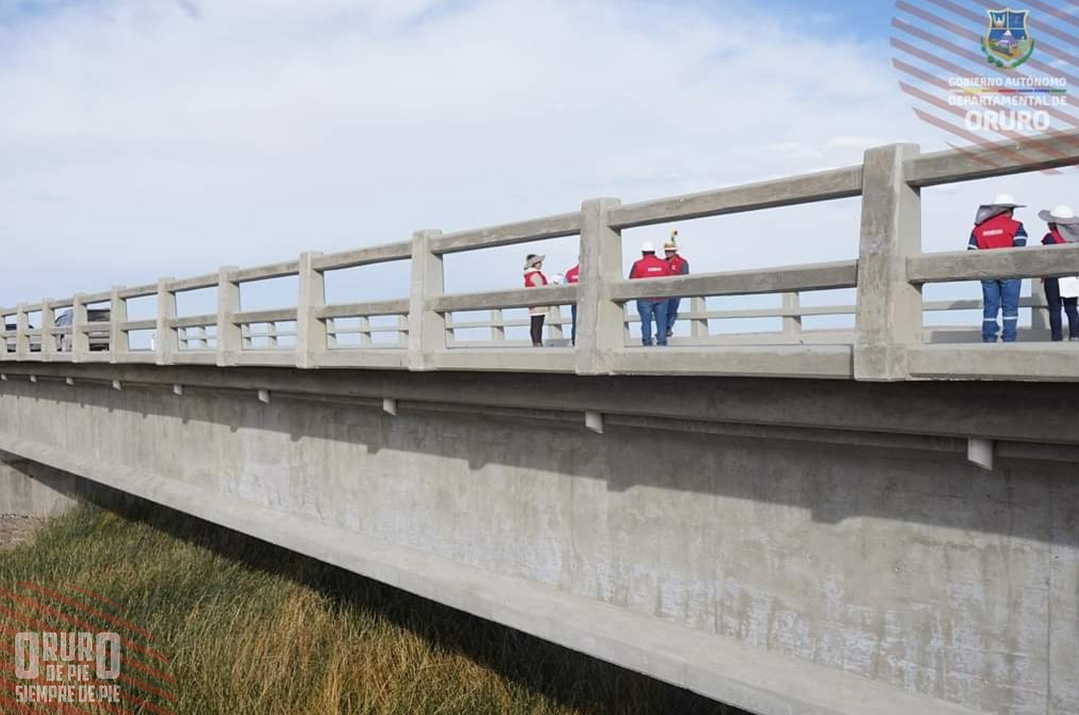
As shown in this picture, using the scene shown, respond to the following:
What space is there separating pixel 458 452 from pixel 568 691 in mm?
3771

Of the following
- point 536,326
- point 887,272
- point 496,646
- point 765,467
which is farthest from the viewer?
point 536,326

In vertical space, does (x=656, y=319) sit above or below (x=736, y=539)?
above

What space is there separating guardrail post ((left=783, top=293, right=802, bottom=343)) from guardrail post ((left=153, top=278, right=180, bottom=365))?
30.8 feet

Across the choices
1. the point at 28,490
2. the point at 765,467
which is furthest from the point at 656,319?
the point at 28,490

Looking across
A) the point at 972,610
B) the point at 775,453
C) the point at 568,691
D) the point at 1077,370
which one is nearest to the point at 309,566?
the point at 568,691

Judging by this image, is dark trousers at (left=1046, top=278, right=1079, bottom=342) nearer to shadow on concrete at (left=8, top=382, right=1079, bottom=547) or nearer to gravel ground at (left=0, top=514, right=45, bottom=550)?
shadow on concrete at (left=8, top=382, right=1079, bottom=547)

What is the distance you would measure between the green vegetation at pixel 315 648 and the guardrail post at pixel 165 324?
3.81 m

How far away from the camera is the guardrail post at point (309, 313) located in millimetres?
9844

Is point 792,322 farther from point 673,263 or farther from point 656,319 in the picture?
point 656,319

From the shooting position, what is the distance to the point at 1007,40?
8.23 m

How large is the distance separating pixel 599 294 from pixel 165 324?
8.91m

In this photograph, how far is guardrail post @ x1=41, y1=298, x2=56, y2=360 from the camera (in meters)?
17.4

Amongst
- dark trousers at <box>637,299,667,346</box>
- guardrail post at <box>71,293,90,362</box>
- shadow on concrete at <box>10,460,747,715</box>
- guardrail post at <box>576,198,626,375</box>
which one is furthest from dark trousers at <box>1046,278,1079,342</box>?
guardrail post at <box>71,293,90,362</box>

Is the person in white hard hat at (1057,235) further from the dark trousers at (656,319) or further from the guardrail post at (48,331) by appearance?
the guardrail post at (48,331)
